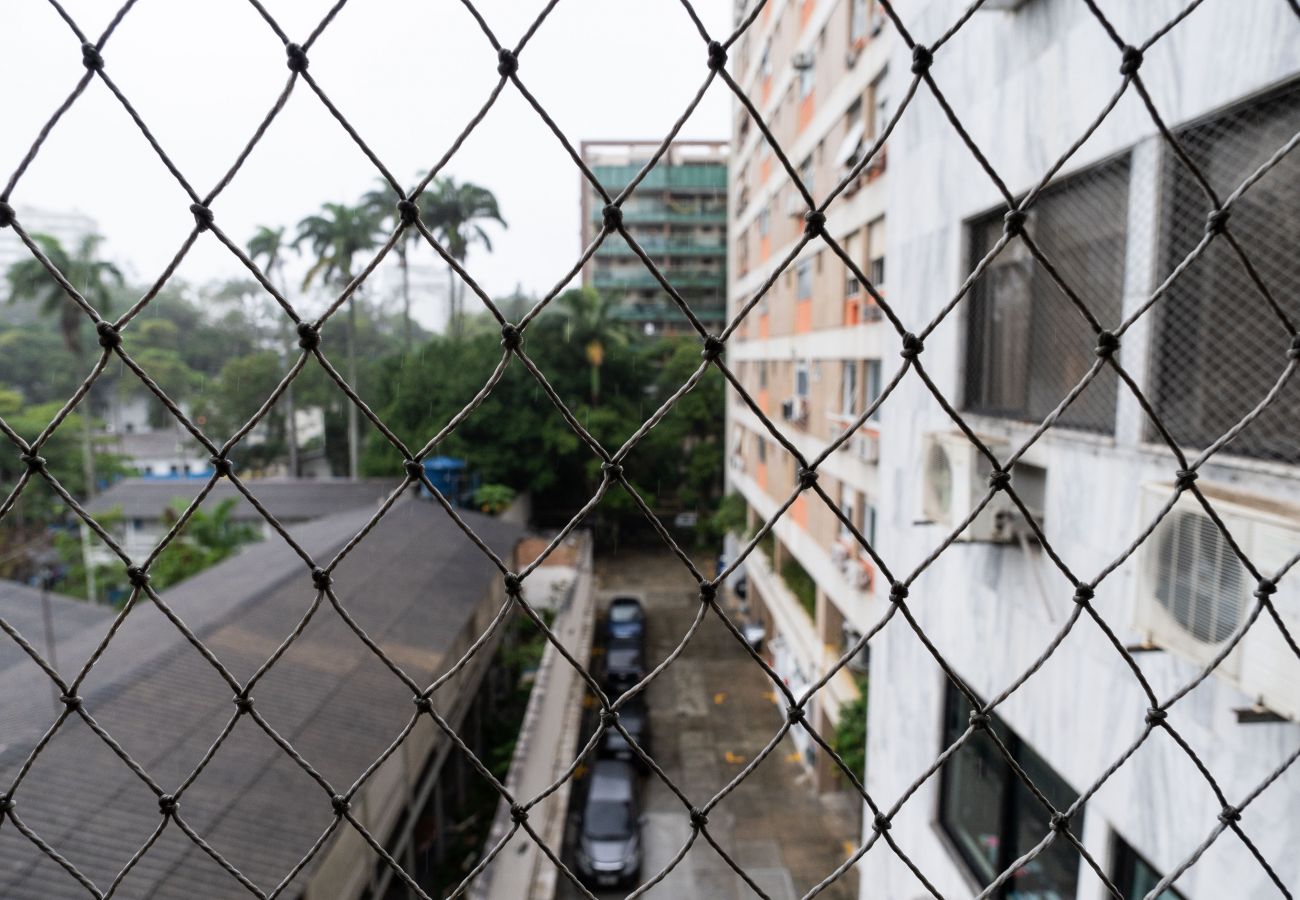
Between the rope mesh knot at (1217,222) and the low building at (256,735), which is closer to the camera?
the rope mesh knot at (1217,222)

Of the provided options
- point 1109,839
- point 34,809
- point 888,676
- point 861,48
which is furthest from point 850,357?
point 34,809

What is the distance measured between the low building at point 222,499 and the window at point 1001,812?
988cm

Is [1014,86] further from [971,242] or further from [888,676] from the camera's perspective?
[888,676]

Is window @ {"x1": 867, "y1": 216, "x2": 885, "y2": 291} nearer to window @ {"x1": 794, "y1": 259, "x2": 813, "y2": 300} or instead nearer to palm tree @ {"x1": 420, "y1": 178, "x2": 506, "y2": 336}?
window @ {"x1": 794, "y1": 259, "x2": 813, "y2": 300}

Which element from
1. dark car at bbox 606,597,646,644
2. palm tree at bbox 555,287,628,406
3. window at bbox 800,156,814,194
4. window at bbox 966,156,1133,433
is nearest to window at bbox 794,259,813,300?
window at bbox 800,156,814,194

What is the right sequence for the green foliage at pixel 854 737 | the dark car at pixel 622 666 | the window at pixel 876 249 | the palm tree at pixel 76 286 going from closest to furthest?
the green foliage at pixel 854 737, the window at pixel 876 249, the dark car at pixel 622 666, the palm tree at pixel 76 286

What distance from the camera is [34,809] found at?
3.36m

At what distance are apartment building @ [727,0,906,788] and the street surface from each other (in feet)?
1.44

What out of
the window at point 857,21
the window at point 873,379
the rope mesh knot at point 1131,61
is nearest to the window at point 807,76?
the window at point 857,21

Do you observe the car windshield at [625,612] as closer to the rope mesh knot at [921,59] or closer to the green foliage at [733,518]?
the green foliage at [733,518]

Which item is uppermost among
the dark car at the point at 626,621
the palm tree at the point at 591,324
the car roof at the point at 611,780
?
the palm tree at the point at 591,324

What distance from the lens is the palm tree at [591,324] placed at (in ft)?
39.7

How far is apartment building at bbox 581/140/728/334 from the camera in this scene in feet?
42.7

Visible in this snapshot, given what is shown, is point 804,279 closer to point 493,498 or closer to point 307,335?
point 493,498
